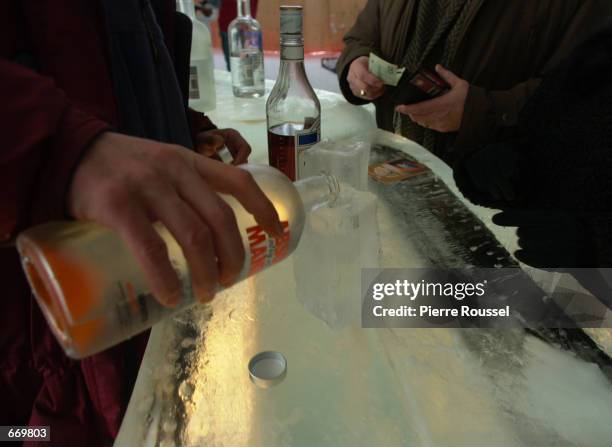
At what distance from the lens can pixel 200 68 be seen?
1254 mm

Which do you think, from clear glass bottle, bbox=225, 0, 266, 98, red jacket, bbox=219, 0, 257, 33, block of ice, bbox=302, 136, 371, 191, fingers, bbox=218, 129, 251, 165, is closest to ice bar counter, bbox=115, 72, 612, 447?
block of ice, bbox=302, 136, 371, 191

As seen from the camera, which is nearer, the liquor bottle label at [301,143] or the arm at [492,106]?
the liquor bottle label at [301,143]

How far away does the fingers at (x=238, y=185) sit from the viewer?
12.7 inches

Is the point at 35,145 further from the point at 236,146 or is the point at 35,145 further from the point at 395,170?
the point at 395,170

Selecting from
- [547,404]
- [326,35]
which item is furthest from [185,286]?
[326,35]

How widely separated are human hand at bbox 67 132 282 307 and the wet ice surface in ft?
0.54

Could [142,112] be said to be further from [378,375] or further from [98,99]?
Answer: [378,375]

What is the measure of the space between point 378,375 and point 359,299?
10cm

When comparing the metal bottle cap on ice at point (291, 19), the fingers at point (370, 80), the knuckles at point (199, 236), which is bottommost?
the fingers at point (370, 80)

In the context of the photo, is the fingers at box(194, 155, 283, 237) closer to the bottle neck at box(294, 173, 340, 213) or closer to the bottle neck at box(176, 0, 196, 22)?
the bottle neck at box(294, 173, 340, 213)

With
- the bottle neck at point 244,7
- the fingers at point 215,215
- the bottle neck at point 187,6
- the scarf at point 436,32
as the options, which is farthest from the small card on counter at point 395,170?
the bottle neck at point 244,7

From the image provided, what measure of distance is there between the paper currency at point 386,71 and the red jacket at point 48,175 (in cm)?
52

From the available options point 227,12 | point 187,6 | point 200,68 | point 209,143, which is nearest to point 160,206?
point 209,143

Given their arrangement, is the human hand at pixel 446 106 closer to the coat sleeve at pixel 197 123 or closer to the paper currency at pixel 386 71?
the paper currency at pixel 386 71
